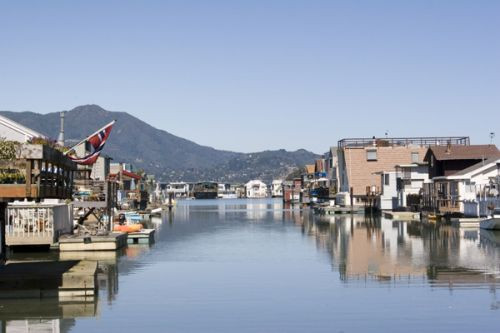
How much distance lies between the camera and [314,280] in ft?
125

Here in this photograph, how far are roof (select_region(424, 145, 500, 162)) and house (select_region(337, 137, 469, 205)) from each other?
24434 mm

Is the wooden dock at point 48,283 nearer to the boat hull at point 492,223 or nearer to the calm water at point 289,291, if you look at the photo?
the calm water at point 289,291

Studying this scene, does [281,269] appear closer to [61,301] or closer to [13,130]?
[61,301]

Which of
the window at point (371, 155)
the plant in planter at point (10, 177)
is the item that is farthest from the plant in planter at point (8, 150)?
the window at point (371, 155)

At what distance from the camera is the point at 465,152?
10294cm

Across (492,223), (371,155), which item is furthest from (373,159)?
(492,223)

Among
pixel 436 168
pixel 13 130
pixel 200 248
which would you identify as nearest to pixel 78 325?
pixel 200 248

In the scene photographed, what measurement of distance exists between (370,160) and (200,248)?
77.9m

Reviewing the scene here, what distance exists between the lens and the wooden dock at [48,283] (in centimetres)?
2917

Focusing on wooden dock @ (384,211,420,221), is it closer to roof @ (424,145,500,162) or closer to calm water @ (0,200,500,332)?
roof @ (424,145,500,162)

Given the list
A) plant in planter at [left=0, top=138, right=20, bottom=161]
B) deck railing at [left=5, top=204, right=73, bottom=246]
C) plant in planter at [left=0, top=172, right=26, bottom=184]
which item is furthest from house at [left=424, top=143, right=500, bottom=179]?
plant in planter at [left=0, top=172, right=26, bottom=184]

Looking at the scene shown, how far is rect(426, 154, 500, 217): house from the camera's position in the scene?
7936cm

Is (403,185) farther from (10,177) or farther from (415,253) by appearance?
(10,177)

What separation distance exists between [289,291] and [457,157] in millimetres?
72099
